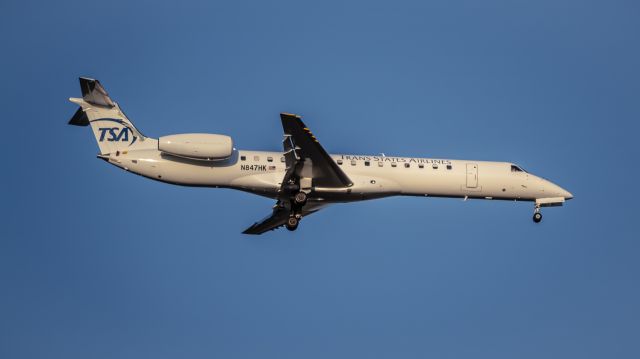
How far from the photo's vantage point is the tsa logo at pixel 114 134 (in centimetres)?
3703

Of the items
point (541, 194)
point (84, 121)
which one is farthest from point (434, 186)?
point (84, 121)

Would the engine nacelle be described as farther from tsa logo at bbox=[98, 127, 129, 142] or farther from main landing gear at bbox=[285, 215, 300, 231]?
main landing gear at bbox=[285, 215, 300, 231]

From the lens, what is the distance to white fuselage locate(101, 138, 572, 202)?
121 feet

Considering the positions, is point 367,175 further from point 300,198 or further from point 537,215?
point 537,215

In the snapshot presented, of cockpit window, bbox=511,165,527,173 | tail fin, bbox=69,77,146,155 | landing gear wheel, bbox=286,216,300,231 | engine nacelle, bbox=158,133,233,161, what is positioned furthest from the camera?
cockpit window, bbox=511,165,527,173

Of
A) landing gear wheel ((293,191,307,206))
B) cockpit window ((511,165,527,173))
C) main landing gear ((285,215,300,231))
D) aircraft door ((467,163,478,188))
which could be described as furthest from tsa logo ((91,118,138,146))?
cockpit window ((511,165,527,173))

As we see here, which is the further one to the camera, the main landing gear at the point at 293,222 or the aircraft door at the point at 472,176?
the aircraft door at the point at 472,176

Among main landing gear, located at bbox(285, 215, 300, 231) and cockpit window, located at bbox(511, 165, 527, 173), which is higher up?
cockpit window, located at bbox(511, 165, 527, 173)

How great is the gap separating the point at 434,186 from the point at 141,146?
12413 millimetres

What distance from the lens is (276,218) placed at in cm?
4166

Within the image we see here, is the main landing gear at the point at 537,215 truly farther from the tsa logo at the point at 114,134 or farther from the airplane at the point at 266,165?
the tsa logo at the point at 114,134

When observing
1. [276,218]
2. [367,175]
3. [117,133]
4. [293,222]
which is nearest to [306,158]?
[293,222]

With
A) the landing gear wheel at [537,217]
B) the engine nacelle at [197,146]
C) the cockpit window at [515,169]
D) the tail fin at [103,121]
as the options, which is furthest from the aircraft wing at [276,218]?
the landing gear wheel at [537,217]

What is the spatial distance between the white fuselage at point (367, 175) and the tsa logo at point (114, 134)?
672 mm
